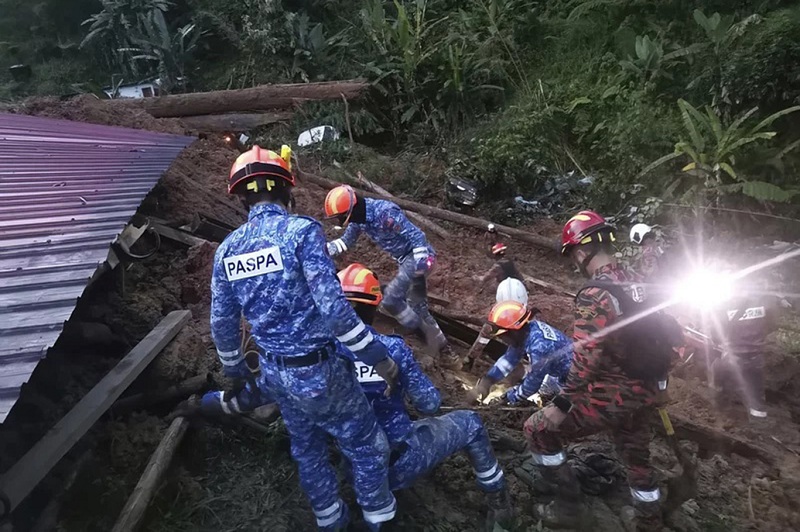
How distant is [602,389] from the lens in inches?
156

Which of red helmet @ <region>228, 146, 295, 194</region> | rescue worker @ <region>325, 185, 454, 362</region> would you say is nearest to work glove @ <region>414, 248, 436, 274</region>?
rescue worker @ <region>325, 185, 454, 362</region>

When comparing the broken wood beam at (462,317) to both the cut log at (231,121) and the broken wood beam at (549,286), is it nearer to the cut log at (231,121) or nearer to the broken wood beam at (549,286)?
the broken wood beam at (549,286)

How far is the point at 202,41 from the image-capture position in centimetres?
1622

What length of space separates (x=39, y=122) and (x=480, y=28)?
873 cm

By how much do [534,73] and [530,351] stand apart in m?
9.17

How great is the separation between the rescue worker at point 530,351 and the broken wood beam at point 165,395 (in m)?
2.26

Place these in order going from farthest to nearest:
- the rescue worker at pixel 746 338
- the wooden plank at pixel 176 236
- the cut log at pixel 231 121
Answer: the cut log at pixel 231 121, the wooden plank at pixel 176 236, the rescue worker at pixel 746 338

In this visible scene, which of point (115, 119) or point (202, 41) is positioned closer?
point (115, 119)

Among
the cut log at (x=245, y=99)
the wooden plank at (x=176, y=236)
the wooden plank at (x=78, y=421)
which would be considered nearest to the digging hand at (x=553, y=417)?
the wooden plank at (x=78, y=421)

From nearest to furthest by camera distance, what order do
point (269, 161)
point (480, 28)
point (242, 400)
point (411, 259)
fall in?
1. point (269, 161)
2. point (242, 400)
3. point (411, 259)
4. point (480, 28)

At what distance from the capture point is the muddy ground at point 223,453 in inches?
154

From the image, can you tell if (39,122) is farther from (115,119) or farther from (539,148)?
(539,148)

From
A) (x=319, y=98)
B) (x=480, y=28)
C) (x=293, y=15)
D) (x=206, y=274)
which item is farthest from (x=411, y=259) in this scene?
(x=293, y=15)

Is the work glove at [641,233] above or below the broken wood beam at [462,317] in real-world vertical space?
above
